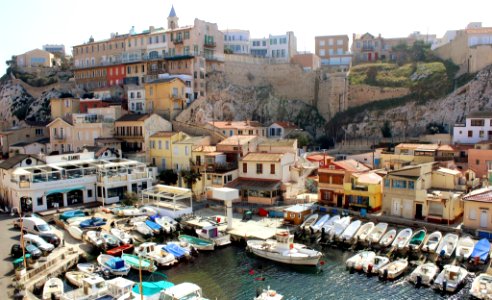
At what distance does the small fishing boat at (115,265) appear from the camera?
27547mm

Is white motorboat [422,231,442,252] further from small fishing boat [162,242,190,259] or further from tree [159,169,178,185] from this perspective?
tree [159,169,178,185]

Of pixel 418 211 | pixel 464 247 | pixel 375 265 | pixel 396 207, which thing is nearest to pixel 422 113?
pixel 396 207

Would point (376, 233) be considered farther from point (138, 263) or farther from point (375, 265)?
point (138, 263)

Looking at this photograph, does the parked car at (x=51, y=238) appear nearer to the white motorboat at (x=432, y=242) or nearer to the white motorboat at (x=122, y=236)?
the white motorboat at (x=122, y=236)

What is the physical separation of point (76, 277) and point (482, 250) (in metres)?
25.3

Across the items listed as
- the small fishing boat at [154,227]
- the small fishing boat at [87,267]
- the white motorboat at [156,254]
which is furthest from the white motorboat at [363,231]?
the small fishing boat at [87,267]

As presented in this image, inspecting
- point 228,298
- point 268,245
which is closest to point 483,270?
point 268,245

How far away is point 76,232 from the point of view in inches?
1320

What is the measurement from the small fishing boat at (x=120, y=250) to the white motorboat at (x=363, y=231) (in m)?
16.4

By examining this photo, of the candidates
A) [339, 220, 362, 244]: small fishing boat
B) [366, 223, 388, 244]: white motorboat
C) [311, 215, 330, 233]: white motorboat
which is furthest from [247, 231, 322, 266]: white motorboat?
[366, 223, 388, 244]: white motorboat

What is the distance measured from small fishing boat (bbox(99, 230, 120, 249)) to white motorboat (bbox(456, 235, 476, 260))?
2306 centimetres

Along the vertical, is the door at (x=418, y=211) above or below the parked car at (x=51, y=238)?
above

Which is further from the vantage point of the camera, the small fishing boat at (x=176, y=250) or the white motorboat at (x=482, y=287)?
the small fishing boat at (x=176, y=250)

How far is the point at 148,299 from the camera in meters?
23.1
